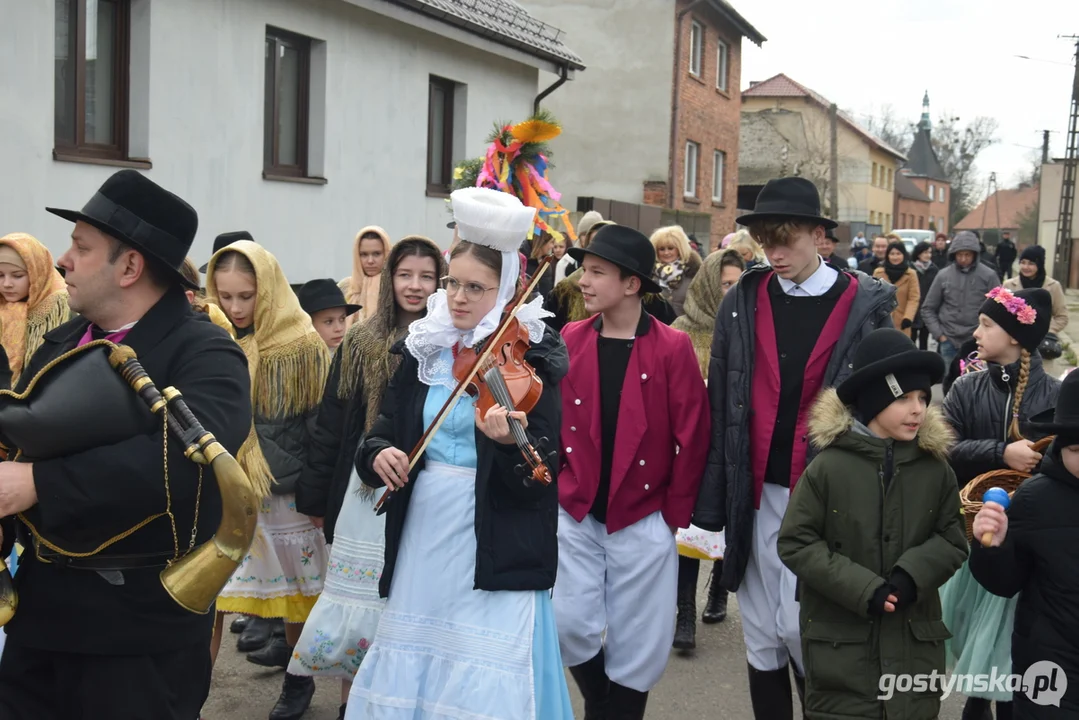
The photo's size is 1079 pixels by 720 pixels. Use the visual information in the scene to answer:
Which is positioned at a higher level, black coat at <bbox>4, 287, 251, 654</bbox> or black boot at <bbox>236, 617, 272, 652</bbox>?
black coat at <bbox>4, 287, 251, 654</bbox>

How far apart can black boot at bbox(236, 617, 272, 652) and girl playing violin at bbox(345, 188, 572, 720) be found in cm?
232

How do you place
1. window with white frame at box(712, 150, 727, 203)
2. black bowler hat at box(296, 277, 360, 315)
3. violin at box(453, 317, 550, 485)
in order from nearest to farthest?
violin at box(453, 317, 550, 485)
black bowler hat at box(296, 277, 360, 315)
window with white frame at box(712, 150, 727, 203)

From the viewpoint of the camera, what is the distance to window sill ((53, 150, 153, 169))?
375 inches

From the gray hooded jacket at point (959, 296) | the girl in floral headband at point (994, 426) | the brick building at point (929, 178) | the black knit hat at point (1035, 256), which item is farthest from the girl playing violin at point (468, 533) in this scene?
the brick building at point (929, 178)

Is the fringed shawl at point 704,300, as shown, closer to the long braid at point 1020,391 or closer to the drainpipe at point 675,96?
the long braid at point 1020,391

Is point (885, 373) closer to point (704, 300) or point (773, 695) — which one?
point (773, 695)

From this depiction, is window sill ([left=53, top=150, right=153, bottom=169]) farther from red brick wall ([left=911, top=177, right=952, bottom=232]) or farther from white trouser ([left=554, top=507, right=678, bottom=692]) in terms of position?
red brick wall ([left=911, top=177, right=952, bottom=232])

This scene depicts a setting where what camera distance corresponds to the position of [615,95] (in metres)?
26.4

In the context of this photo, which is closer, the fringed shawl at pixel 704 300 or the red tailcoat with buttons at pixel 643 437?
the red tailcoat with buttons at pixel 643 437

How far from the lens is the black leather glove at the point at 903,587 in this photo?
364 cm

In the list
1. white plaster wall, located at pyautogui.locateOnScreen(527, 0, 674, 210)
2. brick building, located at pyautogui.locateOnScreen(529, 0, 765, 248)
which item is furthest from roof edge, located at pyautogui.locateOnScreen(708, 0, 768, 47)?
white plaster wall, located at pyautogui.locateOnScreen(527, 0, 674, 210)

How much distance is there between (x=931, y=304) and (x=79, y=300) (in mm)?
10226

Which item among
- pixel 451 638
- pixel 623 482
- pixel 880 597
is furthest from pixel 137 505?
pixel 880 597

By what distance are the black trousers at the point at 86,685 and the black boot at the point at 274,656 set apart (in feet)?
8.12
